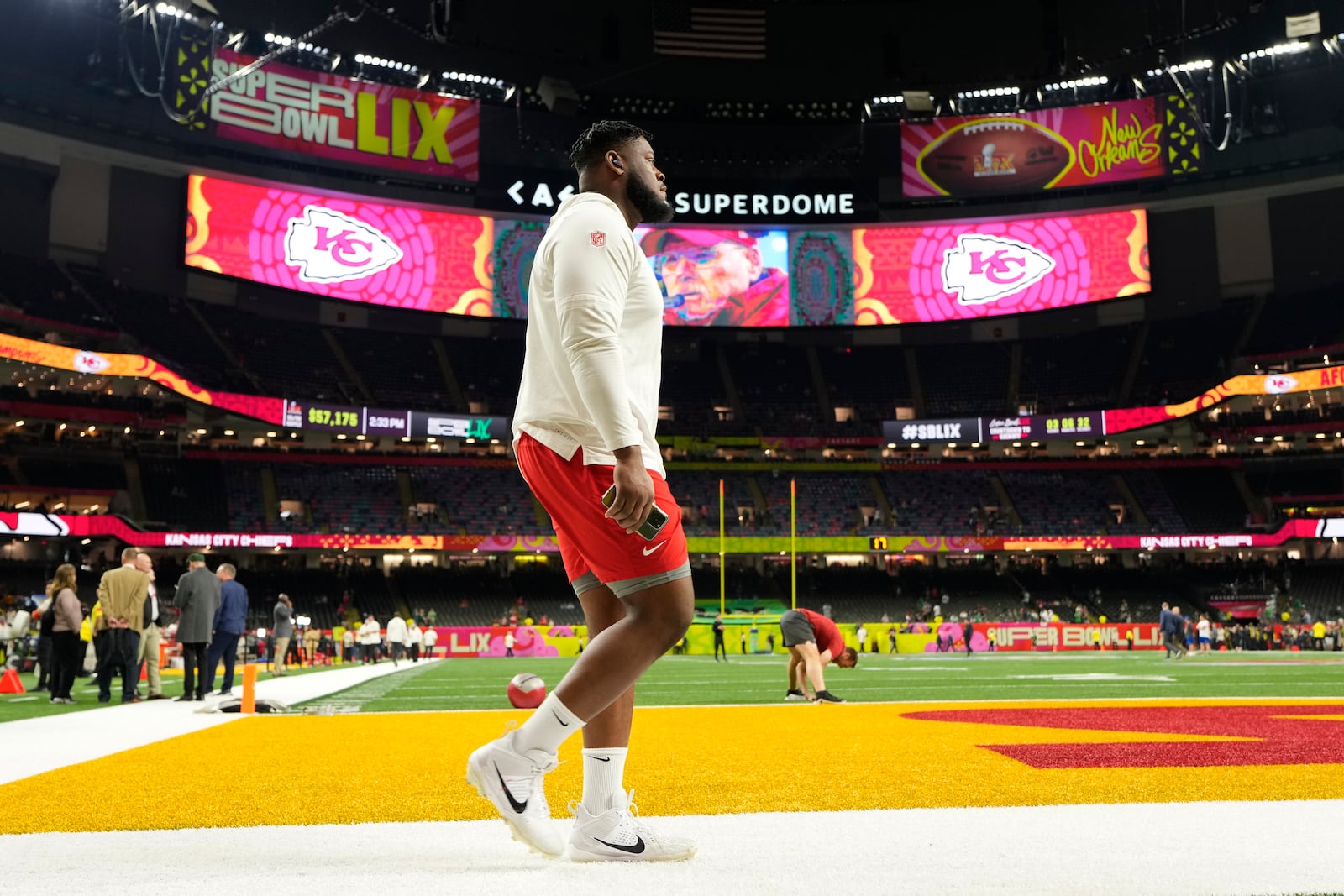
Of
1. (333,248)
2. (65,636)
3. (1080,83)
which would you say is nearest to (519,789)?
(65,636)

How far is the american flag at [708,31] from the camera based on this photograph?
35688mm

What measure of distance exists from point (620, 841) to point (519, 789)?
0.33m

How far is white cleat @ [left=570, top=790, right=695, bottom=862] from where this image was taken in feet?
9.59

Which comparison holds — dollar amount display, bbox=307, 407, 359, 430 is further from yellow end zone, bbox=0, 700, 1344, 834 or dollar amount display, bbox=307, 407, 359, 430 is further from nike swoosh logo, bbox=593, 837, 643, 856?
nike swoosh logo, bbox=593, 837, 643, 856

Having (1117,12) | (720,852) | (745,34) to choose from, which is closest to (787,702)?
(720,852)

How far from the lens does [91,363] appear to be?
37.9 meters

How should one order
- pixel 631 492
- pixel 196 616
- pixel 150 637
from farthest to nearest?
pixel 150 637, pixel 196 616, pixel 631 492

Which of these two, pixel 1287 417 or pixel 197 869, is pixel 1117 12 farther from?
pixel 197 869

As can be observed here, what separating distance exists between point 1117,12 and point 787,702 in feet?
118

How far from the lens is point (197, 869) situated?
2.73 m

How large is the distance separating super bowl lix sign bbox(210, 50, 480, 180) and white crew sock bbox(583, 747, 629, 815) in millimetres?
46984

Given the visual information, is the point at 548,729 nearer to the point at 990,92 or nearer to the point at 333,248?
the point at 333,248

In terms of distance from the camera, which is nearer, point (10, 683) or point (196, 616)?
point (196, 616)

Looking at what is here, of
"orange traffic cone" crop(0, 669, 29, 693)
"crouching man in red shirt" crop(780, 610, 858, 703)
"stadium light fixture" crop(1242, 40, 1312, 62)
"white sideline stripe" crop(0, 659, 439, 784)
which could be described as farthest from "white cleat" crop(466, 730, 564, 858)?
"stadium light fixture" crop(1242, 40, 1312, 62)
